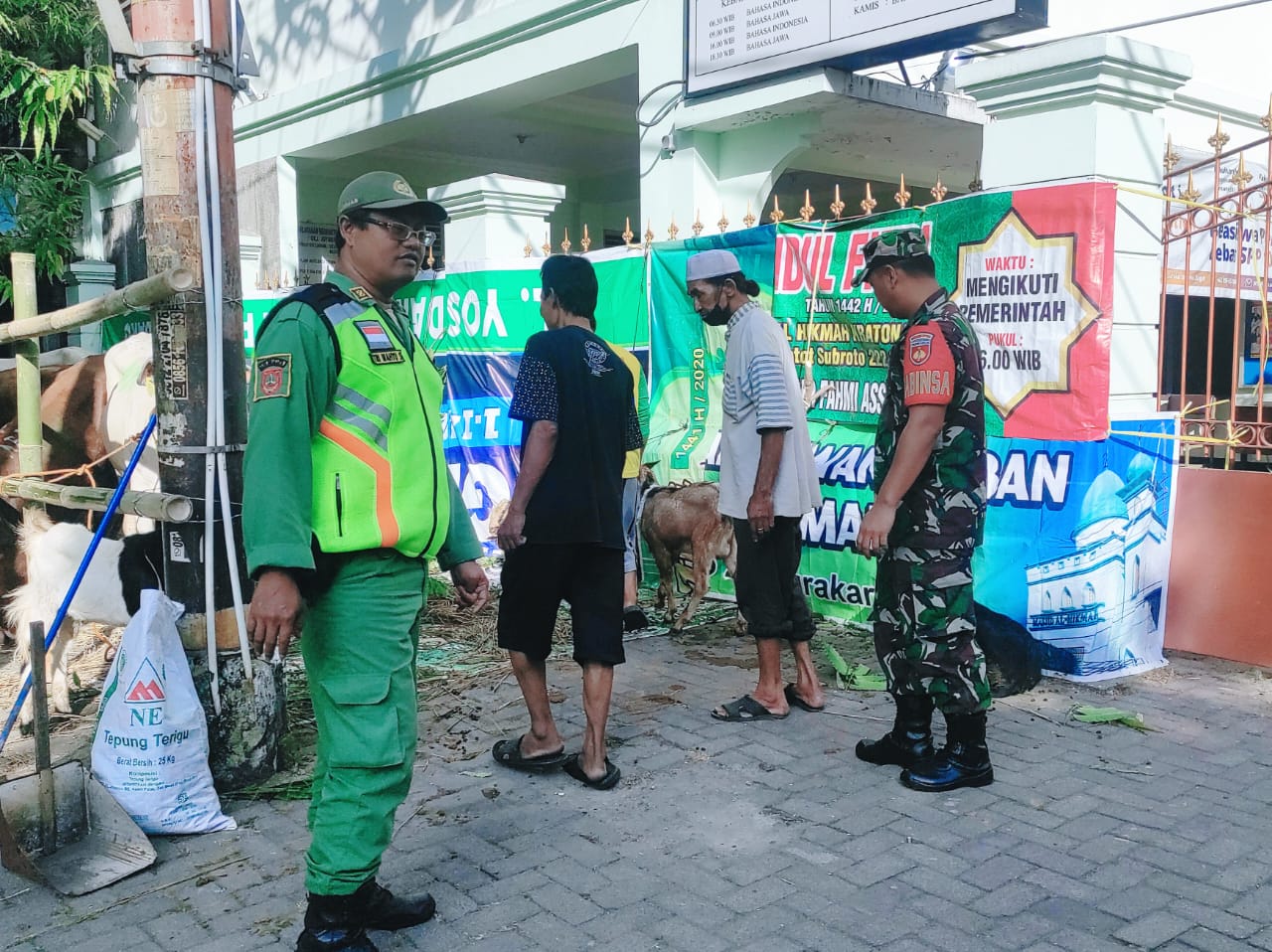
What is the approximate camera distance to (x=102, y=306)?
150 inches

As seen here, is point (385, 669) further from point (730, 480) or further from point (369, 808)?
point (730, 480)

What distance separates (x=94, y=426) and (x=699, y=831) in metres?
3.90

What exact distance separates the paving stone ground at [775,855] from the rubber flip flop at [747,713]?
7cm

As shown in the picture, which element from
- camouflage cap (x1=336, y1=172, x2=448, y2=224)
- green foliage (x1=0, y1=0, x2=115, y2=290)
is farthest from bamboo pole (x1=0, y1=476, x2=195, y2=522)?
green foliage (x1=0, y1=0, x2=115, y2=290)

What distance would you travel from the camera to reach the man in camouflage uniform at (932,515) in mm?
3742

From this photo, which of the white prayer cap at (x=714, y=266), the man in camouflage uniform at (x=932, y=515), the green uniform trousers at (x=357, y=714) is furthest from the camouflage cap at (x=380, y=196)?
the white prayer cap at (x=714, y=266)

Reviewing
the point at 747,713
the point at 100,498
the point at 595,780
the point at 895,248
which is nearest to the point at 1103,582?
the point at 747,713

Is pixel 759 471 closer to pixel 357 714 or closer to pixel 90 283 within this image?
pixel 357 714

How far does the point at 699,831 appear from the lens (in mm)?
3498

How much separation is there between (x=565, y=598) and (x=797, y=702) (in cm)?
136

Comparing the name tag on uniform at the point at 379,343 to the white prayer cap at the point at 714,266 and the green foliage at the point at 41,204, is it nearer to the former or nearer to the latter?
the white prayer cap at the point at 714,266

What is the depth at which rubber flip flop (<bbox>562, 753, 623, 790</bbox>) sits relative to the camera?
386 cm

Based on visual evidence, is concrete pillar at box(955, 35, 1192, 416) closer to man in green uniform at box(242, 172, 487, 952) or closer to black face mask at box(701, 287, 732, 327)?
black face mask at box(701, 287, 732, 327)

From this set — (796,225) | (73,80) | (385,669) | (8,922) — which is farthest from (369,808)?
(73,80)
